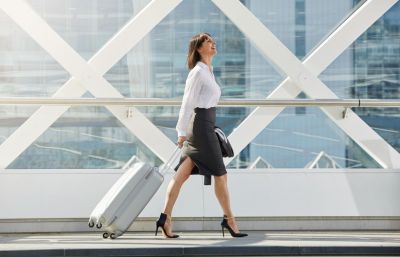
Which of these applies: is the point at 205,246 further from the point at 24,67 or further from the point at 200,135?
the point at 24,67

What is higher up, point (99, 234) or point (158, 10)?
point (158, 10)

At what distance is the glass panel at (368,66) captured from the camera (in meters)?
10.7

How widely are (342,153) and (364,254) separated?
77.6 inches

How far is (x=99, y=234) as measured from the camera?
9742mm

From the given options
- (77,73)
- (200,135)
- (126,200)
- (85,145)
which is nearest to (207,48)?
(200,135)

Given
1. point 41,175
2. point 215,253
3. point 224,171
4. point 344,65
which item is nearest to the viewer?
point 215,253

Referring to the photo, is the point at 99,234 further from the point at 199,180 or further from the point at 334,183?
the point at 334,183

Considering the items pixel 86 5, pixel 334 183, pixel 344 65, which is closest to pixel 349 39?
pixel 344 65

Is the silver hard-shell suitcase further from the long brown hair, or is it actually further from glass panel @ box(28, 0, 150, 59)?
glass panel @ box(28, 0, 150, 59)

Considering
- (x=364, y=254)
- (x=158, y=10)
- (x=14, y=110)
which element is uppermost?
(x=158, y=10)

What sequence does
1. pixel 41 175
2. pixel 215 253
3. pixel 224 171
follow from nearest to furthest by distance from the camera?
pixel 215 253 < pixel 224 171 < pixel 41 175

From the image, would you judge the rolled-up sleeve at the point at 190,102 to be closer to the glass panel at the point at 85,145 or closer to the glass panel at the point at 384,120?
the glass panel at the point at 85,145

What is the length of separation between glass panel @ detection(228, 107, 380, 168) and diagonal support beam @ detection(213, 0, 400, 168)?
0.62ft

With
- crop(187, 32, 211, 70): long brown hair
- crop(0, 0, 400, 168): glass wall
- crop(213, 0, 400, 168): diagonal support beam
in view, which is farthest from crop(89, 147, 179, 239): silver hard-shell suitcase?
crop(213, 0, 400, 168): diagonal support beam
